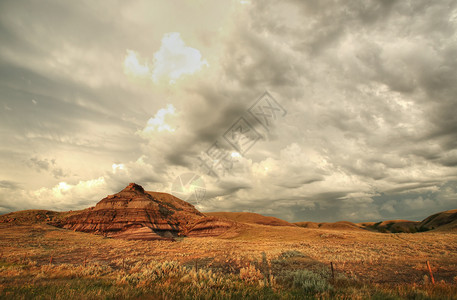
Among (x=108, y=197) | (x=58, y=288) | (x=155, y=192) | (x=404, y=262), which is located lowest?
(x=404, y=262)

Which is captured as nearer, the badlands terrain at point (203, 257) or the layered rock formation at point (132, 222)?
the badlands terrain at point (203, 257)

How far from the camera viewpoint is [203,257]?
86.7 ft

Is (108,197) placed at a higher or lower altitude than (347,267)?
higher

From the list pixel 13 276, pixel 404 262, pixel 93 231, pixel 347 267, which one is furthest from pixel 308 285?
pixel 93 231

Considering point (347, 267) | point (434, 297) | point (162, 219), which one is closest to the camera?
point (434, 297)

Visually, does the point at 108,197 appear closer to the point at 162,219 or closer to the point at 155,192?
the point at 162,219

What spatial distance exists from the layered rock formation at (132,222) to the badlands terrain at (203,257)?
32 cm

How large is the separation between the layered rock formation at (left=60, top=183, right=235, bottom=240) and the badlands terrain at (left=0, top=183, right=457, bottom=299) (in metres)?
0.32

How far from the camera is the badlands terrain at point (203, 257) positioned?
34.4 feet

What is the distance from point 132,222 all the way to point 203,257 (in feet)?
148

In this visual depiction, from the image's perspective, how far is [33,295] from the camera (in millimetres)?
9703

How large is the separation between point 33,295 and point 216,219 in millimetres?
64696

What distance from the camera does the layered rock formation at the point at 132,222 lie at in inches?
2416

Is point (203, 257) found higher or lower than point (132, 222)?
lower
